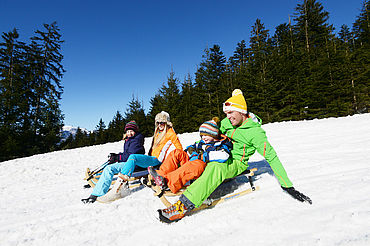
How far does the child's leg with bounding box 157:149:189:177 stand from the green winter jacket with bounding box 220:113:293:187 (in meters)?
0.83

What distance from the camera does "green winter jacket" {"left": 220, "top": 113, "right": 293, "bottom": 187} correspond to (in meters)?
2.09

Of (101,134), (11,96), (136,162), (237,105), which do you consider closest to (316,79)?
(237,105)

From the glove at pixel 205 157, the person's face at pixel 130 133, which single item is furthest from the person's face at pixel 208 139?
the person's face at pixel 130 133

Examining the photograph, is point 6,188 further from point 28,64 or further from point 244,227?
point 28,64

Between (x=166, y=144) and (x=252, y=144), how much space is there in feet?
4.87

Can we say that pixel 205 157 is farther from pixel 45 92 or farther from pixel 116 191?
pixel 45 92

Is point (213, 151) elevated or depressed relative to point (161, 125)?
depressed

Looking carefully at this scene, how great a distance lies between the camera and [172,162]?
2.71 m

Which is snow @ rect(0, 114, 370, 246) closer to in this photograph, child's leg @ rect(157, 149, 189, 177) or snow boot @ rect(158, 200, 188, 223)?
snow boot @ rect(158, 200, 188, 223)

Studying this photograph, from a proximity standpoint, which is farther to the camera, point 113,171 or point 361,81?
point 361,81

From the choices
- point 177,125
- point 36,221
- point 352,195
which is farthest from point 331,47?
point 36,221

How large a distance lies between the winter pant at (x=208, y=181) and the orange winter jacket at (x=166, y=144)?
105 centimetres

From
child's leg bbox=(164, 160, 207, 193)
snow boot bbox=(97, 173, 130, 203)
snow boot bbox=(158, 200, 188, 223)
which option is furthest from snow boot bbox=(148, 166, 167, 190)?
snow boot bbox=(97, 173, 130, 203)

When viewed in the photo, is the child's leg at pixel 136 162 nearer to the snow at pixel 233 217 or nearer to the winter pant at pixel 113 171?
the winter pant at pixel 113 171
